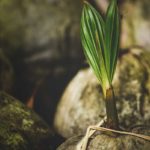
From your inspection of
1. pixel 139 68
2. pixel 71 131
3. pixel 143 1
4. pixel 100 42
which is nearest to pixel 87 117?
pixel 71 131

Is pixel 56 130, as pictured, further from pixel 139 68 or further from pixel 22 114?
pixel 139 68

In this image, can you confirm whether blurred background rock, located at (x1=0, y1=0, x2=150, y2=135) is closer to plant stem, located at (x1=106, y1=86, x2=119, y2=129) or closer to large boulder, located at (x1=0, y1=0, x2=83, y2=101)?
large boulder, located at (x1=0, y1=0, x2=83, y2=101)

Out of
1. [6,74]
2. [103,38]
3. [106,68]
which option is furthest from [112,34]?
[6,74]

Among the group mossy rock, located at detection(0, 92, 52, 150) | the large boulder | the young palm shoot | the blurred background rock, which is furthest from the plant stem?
the large boulder

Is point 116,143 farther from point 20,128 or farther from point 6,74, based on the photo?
point 6,74

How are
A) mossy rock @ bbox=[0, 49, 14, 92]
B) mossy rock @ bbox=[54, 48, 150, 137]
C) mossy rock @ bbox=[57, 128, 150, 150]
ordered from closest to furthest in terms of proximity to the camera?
mossy rock @ bbox=[57, 128, 150, 150]
mossy rock @ bbox=[54, 48, 150, 137]
mossy rock @ bbox=[0, 49, 14, 92]

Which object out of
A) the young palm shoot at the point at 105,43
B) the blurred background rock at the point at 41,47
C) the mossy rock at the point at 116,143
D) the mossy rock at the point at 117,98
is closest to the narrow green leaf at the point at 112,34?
the young palm shoot at the point at 105,43
